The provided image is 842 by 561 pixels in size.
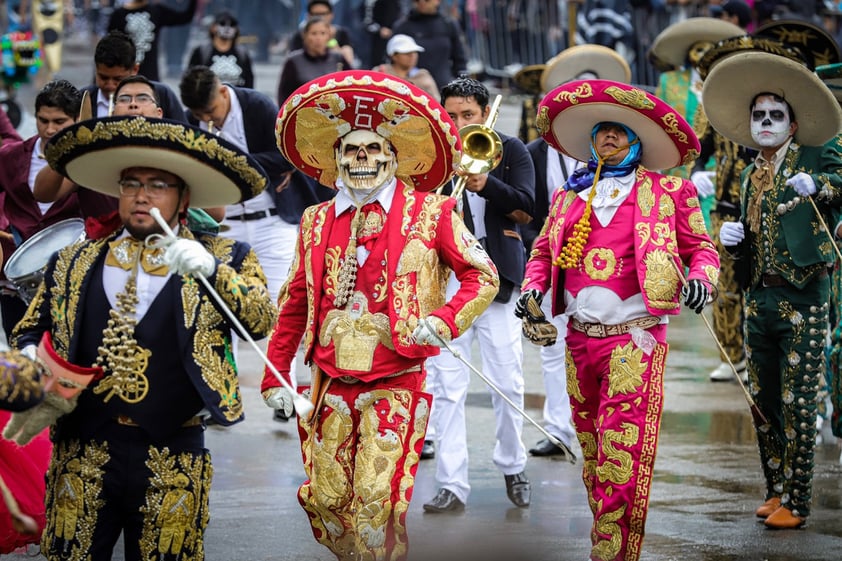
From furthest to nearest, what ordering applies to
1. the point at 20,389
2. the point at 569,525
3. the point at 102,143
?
the point at 569,525
the point at 102,143
the point at 20,389

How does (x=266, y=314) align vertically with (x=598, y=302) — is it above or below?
above

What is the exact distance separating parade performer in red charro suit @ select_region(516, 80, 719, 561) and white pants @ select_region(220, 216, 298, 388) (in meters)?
3.09

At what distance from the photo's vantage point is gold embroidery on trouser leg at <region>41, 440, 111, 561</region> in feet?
19.9

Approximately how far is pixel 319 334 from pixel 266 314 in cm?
60

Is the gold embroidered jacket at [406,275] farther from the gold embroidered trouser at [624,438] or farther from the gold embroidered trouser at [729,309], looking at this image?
the gold embroidered trouser at [729,309]

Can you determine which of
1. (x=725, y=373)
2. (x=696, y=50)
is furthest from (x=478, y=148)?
(x=696, y=50)

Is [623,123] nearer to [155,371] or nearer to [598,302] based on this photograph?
[598,302]

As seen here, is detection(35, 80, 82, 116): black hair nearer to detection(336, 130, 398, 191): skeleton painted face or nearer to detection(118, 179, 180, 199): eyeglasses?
detection(336, 130, 398, 191): skeleton painted face

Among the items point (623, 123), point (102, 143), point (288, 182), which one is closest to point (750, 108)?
point (623, 123)

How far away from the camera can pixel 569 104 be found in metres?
7.84

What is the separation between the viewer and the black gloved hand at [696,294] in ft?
23.9

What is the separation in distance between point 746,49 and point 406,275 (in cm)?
416

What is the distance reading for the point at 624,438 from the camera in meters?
7.43

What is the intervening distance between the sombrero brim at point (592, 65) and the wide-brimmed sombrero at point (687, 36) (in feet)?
6.20
